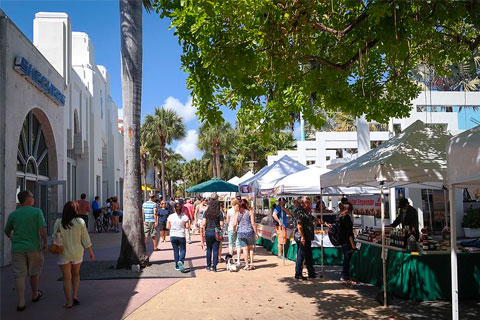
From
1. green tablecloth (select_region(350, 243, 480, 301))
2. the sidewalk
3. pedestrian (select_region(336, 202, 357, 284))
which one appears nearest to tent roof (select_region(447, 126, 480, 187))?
green tablecloth (select_region(350, 243, 480, 301))

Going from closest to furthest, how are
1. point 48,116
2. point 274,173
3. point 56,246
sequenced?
point 56,246 < point 48,116 < point 274,173

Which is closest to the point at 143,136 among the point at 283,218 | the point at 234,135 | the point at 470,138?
the point at 234,135

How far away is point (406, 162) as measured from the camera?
7.76 metres

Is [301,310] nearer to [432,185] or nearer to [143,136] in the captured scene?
[432,185]

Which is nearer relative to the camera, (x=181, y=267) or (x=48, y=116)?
(x=181, y=267)

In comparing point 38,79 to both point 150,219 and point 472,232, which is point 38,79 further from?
point 472,232

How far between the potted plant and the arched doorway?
1677 centimetres

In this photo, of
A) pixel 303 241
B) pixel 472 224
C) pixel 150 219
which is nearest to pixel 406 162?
pixel 303 241

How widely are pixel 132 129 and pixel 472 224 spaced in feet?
48.2

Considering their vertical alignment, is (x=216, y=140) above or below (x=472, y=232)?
above

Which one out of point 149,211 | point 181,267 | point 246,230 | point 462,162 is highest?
point 462,162

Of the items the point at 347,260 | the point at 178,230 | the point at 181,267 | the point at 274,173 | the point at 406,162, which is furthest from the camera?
the point at 274,173

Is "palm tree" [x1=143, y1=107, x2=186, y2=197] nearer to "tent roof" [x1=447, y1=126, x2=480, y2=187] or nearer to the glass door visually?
the glass door

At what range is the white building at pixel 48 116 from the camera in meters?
11.8
